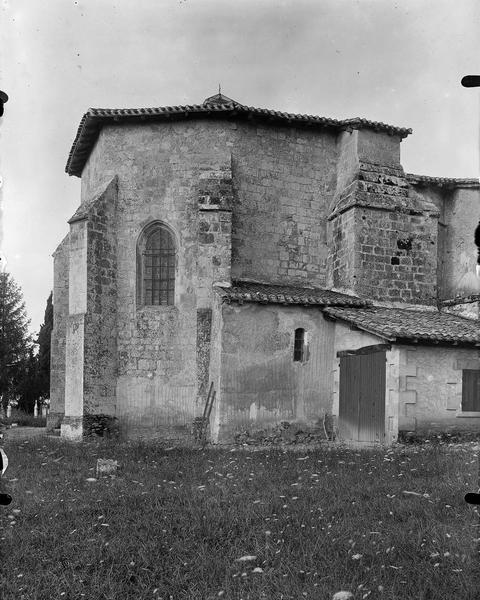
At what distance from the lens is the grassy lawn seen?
16.7 feet

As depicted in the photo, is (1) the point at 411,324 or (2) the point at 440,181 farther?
(2) the point at 440,181

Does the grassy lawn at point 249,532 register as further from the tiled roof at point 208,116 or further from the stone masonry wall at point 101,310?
the tiled roof at point 208,116

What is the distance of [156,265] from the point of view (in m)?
17.0

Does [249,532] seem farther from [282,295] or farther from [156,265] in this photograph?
[156,265]

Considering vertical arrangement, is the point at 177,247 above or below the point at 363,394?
above

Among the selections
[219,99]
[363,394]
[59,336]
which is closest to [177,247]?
[219,99]

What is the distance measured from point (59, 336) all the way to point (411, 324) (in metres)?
11.1

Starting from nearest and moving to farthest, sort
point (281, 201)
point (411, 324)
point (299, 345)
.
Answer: point (411, 324), point (299, 345), point (281, 201)

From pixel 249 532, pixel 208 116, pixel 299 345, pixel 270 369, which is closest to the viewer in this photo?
pixel 249 532

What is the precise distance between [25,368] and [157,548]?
26293 millimetres

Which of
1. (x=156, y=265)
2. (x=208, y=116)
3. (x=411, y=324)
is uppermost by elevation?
(x=208, y=116)

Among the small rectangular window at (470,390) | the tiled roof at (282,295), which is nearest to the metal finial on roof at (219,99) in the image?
the tiled roof at (282,295)

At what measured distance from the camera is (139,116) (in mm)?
16672

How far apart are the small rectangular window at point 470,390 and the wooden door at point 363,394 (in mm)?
1893
